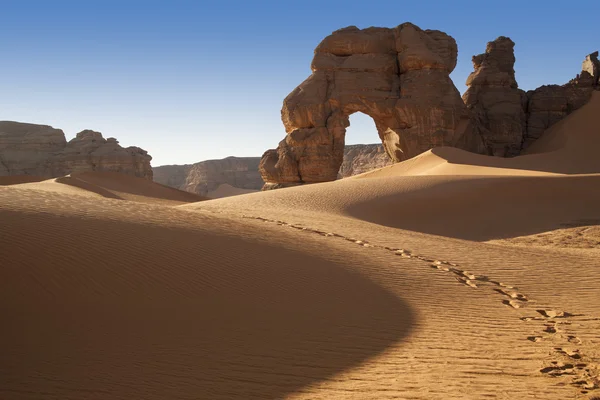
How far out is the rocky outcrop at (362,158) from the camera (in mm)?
58781

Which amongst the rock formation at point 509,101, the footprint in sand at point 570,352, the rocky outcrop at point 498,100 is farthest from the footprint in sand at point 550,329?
the rocky outcrop at point 498,100

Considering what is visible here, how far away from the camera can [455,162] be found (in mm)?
26625

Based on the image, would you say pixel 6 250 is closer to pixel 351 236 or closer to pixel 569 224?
pixel 351 236

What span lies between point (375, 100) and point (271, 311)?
87.9 feet

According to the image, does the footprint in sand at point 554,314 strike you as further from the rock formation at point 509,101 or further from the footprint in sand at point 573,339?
the rock formation at point 509,101

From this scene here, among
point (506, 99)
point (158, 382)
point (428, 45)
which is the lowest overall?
point (158, 382)

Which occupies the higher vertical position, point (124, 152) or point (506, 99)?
point (506, 99)

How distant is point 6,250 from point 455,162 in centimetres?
2335

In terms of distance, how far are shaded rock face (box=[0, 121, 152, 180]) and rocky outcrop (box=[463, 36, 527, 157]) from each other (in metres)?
28.0

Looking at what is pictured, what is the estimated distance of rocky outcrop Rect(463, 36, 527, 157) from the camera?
34531 mm

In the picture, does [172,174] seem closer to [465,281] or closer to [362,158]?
[362,158]

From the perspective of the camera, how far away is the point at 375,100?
31891 millimetres

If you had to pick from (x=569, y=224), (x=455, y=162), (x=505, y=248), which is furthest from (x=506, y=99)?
(x=505, y=248)

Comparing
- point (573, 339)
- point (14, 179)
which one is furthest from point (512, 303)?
point (14, 179)
